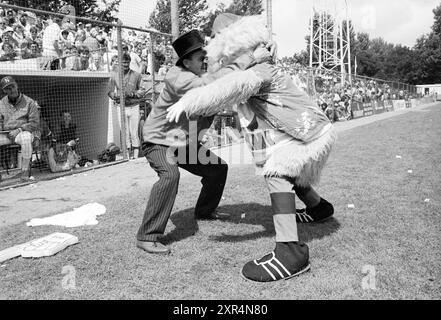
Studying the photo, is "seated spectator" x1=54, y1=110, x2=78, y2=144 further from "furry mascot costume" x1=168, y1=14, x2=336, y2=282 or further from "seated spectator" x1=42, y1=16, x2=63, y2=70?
"furry mascot costume" x1=168, y1=14, x2=336, y2=282

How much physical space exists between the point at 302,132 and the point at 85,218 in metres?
2.69

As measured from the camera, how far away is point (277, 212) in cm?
327

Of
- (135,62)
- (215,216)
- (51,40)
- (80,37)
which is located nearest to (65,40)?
(51,40)

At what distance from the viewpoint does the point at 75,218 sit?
16.0 feet

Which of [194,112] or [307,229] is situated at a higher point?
[194,112]

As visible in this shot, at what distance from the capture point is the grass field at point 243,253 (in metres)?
2.97

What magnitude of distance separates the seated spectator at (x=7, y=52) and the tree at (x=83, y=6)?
10915 mm

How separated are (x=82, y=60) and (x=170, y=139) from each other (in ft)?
23.2

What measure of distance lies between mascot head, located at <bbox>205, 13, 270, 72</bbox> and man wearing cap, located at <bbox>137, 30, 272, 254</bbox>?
0.12 m

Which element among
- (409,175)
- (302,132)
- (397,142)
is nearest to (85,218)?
(302,132)

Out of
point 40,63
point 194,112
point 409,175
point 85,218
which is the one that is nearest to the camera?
point 194,112

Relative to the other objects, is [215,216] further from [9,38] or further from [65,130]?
[9,38]
